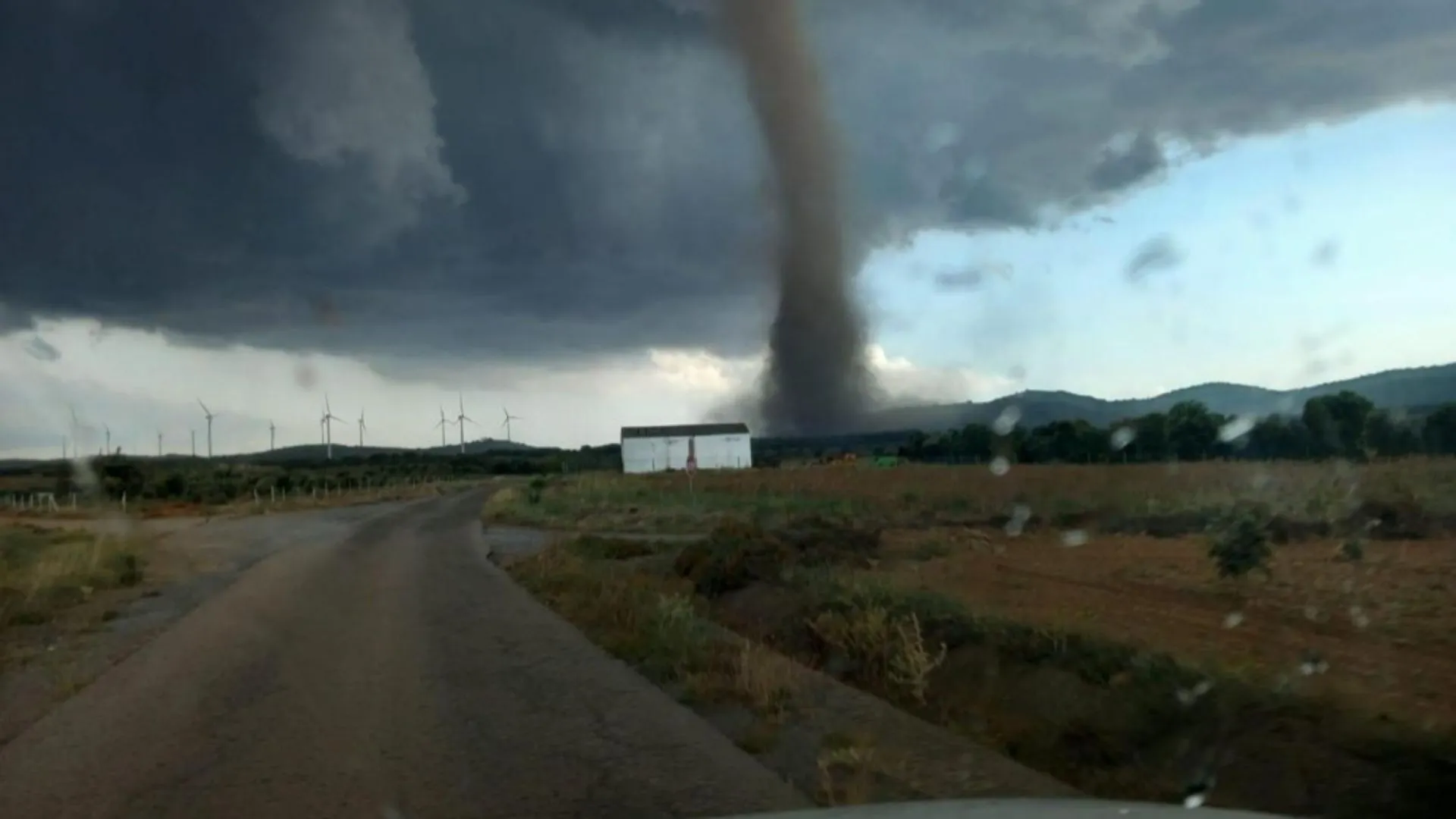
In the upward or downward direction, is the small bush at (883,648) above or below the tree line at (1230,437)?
below

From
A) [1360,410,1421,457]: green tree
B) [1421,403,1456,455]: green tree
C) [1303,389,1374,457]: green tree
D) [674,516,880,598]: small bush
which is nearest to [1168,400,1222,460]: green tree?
[1303,389,1374,457]: green tree

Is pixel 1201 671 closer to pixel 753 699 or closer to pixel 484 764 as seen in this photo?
pixel 753 699

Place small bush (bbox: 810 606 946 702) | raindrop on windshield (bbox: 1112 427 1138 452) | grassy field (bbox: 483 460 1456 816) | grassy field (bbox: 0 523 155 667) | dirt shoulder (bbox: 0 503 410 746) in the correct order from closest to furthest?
1. grassy field (bbox: 483 460 1456 816)
2. small bush (bbox: 810 606 946 702)
3. dirt shoulder (bbox: 0 503 410 746)
4. grassy field (bbox: 0 523 155 667)
5. raindrop on windshield (bbox: 1112 427 1138 452)

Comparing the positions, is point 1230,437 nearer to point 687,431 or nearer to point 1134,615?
point 1134,615

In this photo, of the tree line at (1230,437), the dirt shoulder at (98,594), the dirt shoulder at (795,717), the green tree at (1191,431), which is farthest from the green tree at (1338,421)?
the dirt shoulder at (98,594)

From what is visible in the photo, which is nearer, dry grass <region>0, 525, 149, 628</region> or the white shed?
dry grass <region>0, 525, 149, 628</region>

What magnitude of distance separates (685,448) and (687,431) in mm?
4118

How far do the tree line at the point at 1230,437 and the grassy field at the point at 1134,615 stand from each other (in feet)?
4.11

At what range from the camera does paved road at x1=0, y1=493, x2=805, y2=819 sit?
29.1ft

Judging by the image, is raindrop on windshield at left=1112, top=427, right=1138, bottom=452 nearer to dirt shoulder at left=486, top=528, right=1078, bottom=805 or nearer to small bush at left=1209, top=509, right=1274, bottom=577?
small bush at left=1209, top=509, right=1274, bottom=577

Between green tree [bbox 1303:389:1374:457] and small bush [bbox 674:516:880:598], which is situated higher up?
green tree [bbox 1303:389:1374:457]

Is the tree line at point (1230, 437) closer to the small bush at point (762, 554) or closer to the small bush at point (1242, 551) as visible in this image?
the small bush at point (762, 554)

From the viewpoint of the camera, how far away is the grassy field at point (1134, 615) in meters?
8.81

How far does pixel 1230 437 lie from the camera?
105 feet
